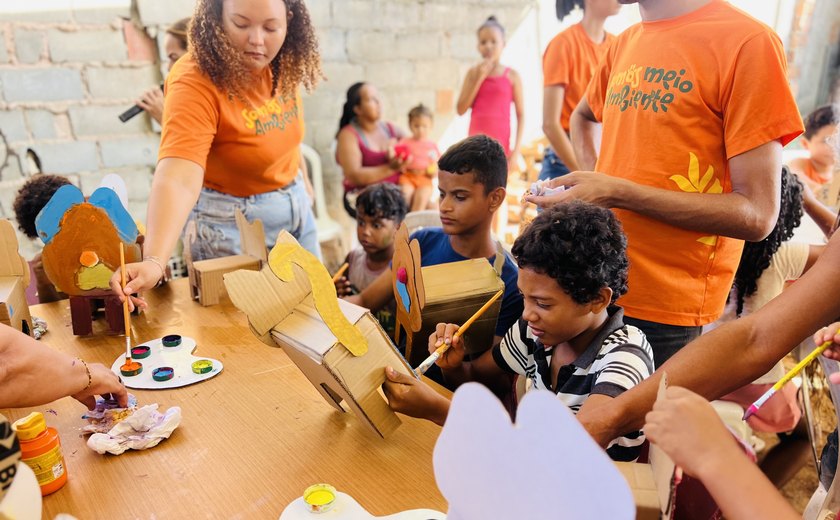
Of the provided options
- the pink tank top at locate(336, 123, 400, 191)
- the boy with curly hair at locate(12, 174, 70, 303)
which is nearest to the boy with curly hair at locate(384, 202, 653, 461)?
the boy with curly hair at locate(12, 174, 70, 303)

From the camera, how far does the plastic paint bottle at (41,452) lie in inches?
35.9

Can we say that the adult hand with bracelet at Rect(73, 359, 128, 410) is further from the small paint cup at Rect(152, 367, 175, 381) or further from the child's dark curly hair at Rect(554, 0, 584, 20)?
the child's dark curly hair at Rect(554, 0, 584, 20)

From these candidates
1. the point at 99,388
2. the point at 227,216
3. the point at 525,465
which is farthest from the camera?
the point at 227,216

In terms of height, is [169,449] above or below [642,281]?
below

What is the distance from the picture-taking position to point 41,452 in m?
0.92

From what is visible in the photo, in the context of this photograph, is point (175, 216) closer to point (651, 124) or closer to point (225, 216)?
point (225, 216)

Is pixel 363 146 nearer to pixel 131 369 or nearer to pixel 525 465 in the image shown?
pixel 131 369

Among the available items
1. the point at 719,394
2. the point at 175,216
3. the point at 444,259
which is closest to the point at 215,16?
the point at 175,216

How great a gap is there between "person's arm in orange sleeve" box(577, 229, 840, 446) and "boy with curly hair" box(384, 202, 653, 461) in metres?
0.10

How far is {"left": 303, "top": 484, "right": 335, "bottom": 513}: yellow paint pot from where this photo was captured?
89cm

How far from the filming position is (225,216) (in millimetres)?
1944

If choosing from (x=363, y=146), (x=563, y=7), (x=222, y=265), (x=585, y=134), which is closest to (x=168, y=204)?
(x=222, y=265)

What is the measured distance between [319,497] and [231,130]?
121 cm

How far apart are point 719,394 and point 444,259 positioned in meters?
0.88
